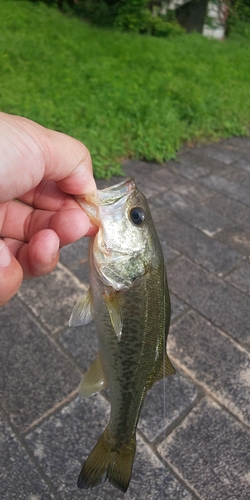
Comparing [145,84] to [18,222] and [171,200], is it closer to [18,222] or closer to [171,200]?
[171,200]

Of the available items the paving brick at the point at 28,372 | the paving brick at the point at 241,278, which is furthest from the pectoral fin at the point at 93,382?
the paving brick at the point at 241,278

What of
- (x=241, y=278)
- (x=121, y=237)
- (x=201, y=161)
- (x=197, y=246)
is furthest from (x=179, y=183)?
(x=121, y=237)

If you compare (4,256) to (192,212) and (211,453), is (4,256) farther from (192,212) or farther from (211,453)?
(192,212)

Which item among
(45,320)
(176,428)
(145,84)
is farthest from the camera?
(145,84)

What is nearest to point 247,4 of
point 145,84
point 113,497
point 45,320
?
point 145,84

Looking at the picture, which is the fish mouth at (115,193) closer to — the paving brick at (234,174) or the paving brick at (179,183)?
the paving brick at (179,183)
